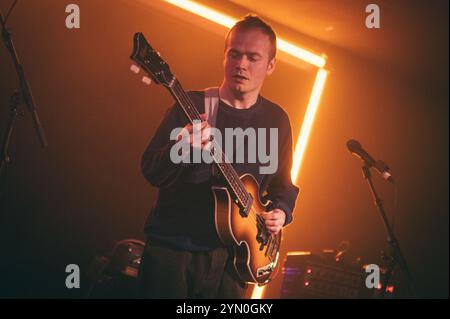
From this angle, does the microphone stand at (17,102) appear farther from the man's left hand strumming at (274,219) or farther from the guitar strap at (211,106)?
the man's left hand strumming at (274,219)

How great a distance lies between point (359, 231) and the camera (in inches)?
182

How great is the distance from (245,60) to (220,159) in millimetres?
524

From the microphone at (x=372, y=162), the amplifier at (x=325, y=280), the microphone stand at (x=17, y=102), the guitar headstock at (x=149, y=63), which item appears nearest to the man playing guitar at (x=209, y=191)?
the guitar headstock at (x=149, y=63)

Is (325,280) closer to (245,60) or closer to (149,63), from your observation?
(245,60)

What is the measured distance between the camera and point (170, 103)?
3617 mm

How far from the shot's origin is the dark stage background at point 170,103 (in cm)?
306

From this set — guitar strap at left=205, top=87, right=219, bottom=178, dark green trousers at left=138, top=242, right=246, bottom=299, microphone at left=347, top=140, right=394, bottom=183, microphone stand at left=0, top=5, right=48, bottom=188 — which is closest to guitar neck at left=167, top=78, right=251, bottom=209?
guitar strap at left=205, top=87, right=219, bottom=178

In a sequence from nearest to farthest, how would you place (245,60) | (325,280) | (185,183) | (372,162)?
(185,183)
(245,60)
(372,162)
(325,280)

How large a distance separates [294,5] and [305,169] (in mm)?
1603

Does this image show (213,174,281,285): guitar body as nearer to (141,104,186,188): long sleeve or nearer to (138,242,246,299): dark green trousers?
(138,242,246,299): dark green trousers

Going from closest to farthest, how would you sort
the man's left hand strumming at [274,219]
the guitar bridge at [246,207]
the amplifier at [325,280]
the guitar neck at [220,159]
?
the guitar neck at [220,159] → the guitar bridge at [246,207] → the man's left hand strumming at [274,219] → the amplifier at [325,280]

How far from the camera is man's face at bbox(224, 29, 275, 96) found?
2242mm

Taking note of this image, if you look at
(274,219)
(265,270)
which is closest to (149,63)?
(274,219)

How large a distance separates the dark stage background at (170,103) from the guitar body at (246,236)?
144 cm
